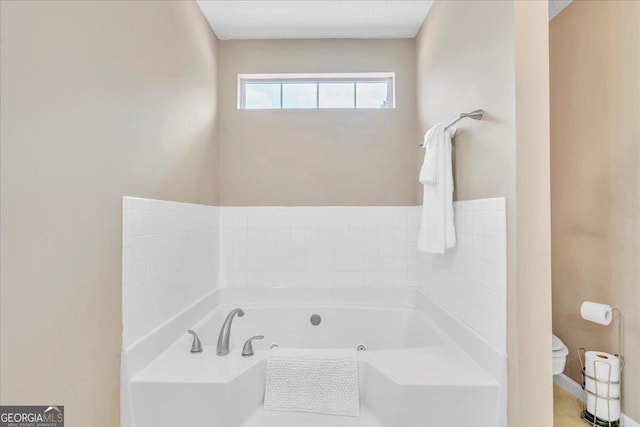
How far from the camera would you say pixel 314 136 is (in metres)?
2.82

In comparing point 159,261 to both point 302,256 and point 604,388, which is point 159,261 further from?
point 604,388

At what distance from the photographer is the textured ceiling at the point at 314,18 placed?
2342mm

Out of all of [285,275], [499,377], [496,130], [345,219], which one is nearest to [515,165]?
[496,130]

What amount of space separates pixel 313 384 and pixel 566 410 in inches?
51.0

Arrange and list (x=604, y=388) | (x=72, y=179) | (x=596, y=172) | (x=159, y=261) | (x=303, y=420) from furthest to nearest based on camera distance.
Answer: (x=596, y=172) → (x=159, y=261) → (x=604, y=388) → (x=303, y=420) → (x=72, y=179)

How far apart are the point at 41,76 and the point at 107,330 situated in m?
0.89

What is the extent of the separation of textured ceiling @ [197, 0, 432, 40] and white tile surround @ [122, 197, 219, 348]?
135 centimetres

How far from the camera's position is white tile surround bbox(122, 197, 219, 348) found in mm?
1477

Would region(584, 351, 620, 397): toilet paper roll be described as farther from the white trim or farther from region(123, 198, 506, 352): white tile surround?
the white trim

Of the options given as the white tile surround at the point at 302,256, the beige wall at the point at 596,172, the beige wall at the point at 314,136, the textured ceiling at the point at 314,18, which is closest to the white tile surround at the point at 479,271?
the white tile surround at the point at 302,256

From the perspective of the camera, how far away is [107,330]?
52.6 inches

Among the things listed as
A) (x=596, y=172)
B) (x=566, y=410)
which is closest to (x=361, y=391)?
(x=566, y=410)

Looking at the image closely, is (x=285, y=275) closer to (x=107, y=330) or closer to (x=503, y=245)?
(x=107, y=330)

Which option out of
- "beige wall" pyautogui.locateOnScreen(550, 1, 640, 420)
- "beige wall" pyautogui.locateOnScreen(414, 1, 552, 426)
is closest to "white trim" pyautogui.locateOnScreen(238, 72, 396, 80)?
"beige wall" pyautogui.locateOnScreen(550, 1, 640, 420)
